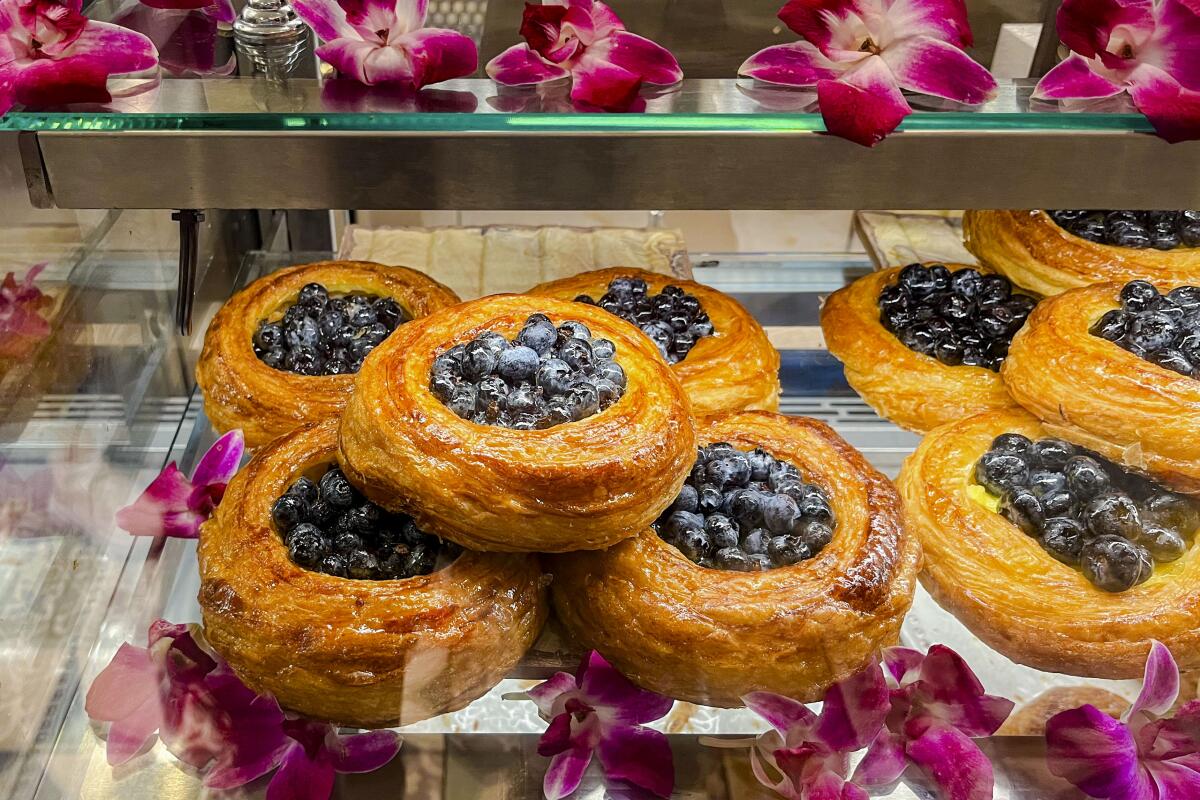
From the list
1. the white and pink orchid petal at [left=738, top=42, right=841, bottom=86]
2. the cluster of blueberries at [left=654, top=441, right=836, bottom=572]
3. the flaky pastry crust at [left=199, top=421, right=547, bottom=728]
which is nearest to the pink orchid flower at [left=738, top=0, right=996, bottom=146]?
the white and pink orchid petal at [left=738, top=42, right=841, bottom=86]

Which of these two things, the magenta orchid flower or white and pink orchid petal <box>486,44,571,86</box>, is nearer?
white and pink orchid petal <box>486,44,571,86</box>

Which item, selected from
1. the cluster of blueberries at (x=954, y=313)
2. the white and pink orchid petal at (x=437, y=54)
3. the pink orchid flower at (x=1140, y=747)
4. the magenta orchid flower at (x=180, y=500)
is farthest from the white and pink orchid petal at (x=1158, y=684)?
the magenta orchid flower at (x=180, y=500)

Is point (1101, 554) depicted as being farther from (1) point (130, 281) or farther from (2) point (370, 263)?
(1) point (130, 281)

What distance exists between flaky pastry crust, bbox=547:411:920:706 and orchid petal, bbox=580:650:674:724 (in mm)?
24

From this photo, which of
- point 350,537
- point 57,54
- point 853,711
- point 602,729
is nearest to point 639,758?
point 602,729

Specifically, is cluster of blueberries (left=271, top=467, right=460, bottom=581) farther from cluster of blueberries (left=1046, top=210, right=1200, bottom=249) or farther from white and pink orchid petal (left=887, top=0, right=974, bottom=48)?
cluster of blueberries (left=1046, top=210, right=1200, bottom=249)

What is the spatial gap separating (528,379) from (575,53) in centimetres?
48

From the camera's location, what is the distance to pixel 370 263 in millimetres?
2342

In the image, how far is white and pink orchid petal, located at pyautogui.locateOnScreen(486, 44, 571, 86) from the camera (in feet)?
4.78

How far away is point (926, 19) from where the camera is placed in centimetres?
147

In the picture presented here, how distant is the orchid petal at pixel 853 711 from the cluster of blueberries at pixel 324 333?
109 centimetres

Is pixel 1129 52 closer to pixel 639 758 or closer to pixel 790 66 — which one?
pixel 790 66

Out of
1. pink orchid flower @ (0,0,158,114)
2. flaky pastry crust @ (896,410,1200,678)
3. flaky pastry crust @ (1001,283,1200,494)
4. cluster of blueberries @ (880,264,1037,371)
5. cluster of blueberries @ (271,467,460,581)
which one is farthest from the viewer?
cluster of blueberries @ (880,264,1037,371)

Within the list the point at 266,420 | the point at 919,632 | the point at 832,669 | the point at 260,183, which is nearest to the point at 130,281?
the point at 266,420
